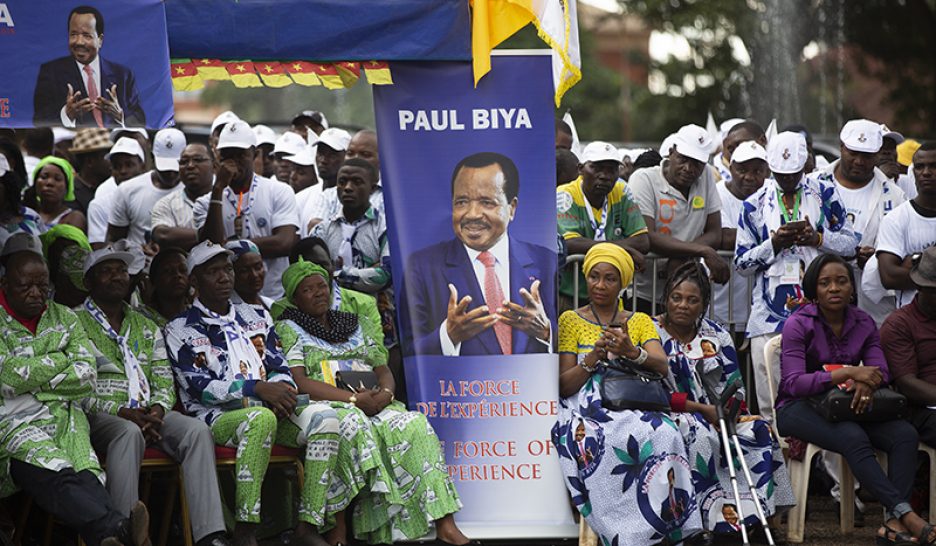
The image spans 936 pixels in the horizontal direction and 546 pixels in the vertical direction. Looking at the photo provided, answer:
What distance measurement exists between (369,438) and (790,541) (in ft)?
8.33

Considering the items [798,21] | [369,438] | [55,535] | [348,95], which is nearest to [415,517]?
[369,438]

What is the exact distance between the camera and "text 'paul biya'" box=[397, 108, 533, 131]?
838 centimetres

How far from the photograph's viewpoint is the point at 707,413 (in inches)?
334

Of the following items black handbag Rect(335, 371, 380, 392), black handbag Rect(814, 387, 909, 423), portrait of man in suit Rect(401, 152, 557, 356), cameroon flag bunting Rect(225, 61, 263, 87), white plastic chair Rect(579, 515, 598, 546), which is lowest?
white plastic chair Rect(579, 515, 598, 546)

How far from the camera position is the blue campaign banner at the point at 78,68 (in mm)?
6992

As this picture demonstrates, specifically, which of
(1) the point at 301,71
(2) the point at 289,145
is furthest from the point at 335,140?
(1) the point at 301,71

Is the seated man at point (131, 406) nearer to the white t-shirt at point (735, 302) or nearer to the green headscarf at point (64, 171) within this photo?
the green headscarf at point (64, 171)

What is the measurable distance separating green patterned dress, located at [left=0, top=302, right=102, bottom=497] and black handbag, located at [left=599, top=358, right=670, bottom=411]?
2.78 metres

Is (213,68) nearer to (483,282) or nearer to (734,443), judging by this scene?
(483,282)

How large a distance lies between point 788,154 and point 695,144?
0.63m

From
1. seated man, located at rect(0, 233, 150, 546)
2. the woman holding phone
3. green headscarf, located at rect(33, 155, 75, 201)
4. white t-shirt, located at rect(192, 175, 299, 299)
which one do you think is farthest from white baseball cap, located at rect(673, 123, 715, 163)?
green headscarf, located at rect(33, 155, 75, 201)

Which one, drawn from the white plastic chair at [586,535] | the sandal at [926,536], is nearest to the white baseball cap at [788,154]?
the sandal at [926,536]

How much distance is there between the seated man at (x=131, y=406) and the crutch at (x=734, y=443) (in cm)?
269

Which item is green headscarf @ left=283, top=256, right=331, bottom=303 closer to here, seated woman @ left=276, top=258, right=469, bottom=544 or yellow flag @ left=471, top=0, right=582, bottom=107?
seated woman @ left=276, top=258, right=469, bottom=544
